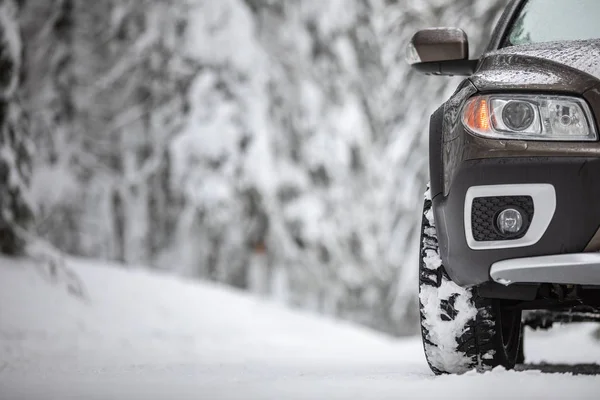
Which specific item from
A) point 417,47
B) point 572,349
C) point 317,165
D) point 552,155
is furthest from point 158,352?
point 317,165

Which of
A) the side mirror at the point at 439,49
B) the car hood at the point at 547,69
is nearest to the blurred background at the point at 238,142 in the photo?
the side mirror at the point at 439,49

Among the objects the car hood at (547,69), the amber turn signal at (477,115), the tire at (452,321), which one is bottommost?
the tire at (452,321)

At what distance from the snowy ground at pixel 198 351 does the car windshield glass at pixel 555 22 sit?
1.31 metres

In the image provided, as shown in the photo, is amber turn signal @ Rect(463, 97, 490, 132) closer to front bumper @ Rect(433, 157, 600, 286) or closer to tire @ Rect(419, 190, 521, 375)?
front bumper @ Rect(433, 157, 600, 286)

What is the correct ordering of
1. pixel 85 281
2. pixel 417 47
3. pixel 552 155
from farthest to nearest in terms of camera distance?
1. pixel 85 281
2. pixel 417 47
3. pixel 552 155

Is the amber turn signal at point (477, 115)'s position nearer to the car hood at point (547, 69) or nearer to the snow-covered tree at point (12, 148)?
the car hood at point (547, 69)

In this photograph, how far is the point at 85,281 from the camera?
9797mm

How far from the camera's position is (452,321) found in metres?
3.36

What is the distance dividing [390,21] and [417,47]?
1246 centimetres

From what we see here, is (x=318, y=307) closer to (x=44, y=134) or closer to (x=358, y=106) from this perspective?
(x=358, y=106)

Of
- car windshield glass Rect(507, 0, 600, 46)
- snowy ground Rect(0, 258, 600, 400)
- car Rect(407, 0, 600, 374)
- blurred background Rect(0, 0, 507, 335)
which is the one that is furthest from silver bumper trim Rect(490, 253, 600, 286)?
blurred background Rect(0, 0, 507, 335)

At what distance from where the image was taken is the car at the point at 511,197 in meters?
2.91

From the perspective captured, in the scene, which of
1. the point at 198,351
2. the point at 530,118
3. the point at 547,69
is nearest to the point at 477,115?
the point at 530,118

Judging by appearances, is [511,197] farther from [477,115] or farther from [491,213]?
[477,115]
